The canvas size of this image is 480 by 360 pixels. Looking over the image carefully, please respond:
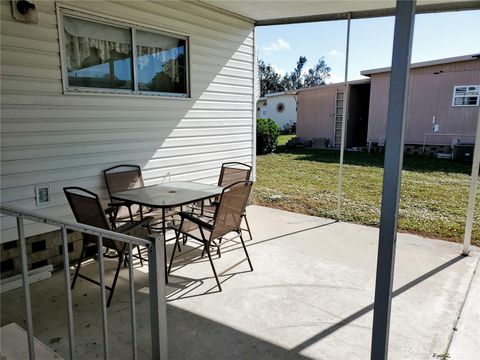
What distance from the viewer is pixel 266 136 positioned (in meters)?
13.2

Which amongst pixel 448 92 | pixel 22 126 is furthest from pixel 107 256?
pixel 448 92

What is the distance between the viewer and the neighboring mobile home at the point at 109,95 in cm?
299

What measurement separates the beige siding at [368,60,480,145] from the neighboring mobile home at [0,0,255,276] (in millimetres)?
9816

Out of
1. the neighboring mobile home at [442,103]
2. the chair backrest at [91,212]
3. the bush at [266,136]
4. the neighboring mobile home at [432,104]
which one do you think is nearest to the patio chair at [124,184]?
the chair backrest at [91,212]

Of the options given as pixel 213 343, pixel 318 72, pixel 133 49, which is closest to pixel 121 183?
pixel 133 49

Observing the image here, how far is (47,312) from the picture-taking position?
2.66m

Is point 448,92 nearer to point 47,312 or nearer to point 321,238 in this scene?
point 321,238

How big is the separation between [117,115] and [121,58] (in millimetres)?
633

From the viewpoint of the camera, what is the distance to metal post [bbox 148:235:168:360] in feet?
6.02


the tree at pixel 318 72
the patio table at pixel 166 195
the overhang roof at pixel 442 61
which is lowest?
the patio table at pixel 166 195

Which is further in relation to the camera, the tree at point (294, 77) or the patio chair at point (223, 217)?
the tree at point (294, 77)

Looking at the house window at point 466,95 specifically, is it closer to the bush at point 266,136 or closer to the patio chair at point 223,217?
the bush at point 266,136

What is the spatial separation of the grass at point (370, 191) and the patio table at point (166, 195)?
2.38 metres

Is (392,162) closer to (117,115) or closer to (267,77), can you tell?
(117,115)
